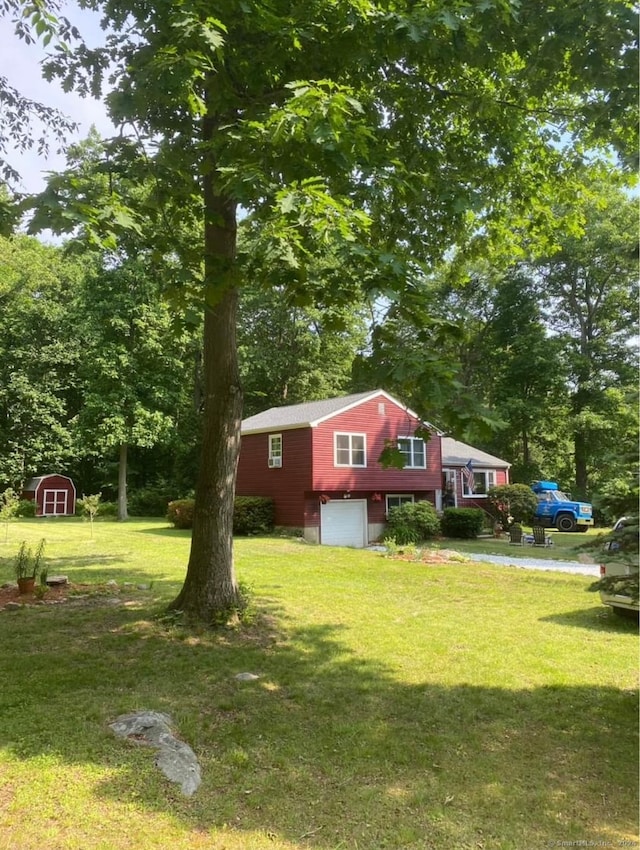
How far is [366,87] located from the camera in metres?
6.25

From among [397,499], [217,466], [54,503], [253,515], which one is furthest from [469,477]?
[54,503]

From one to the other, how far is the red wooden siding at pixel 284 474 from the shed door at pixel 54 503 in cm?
1371

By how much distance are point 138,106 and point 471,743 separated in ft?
19.4

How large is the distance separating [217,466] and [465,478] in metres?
19.9

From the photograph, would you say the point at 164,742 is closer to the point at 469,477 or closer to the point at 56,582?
the point at 56,582

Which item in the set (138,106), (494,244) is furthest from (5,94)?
(494,244)

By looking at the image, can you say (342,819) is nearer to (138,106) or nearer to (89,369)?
(138,106)

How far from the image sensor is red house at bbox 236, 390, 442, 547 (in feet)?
62.9

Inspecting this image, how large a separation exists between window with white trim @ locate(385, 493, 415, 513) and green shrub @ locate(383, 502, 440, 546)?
1.63m

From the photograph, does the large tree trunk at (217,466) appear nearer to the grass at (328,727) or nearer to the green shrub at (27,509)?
the grass at (328,727)

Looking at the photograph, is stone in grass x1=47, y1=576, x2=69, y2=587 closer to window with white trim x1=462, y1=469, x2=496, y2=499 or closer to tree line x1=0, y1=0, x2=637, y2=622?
tree line x1=0, y1=0, x2=637, y2=622

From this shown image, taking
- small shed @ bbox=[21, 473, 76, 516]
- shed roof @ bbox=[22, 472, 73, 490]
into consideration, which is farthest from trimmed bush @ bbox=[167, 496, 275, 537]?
shed roof @ bbox=[22, 472, 73, 490]

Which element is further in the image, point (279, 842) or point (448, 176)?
point (448, 176)

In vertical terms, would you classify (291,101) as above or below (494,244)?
below
